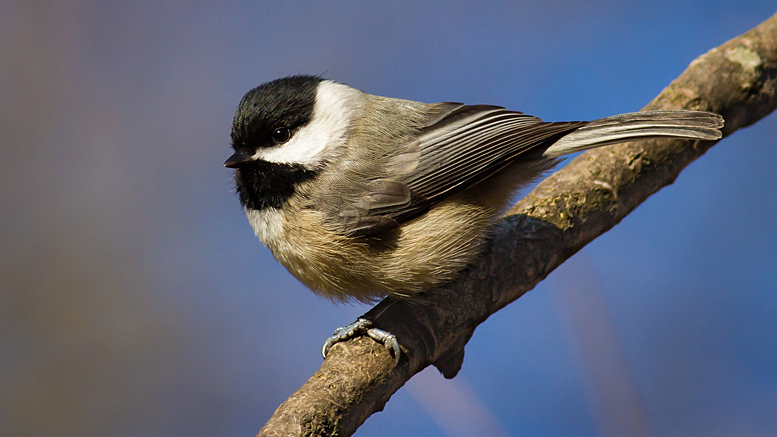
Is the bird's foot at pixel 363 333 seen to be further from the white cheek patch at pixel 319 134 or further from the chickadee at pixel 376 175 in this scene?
the white cheek patch at pixel 319 134

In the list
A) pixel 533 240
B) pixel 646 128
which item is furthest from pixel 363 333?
pixel 646 128

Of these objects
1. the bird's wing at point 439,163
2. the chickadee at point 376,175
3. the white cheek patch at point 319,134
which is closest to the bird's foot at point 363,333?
the chickadee at point 376,175

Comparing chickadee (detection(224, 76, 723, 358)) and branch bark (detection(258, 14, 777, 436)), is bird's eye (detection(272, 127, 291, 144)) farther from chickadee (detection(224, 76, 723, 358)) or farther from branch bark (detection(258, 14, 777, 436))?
branch bark (detection(258, 14, 777, 436))

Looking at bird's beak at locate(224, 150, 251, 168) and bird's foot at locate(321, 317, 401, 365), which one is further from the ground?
bird's beak at locate(224, 150, 251, 168)

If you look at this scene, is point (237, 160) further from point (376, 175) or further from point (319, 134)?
point (376, 175)

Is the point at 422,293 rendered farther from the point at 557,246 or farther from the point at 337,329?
the point at 557,246

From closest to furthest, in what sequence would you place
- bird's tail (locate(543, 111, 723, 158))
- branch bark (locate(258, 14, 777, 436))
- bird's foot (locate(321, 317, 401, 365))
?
branch bark (locate(258, 14, 777, 436))
bird's foot (locate(321, 317, 401, 365))
bird's tail (locate(543, 111, 723, 158))

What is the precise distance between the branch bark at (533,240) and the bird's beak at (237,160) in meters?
0.76

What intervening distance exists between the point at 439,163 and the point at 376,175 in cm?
26

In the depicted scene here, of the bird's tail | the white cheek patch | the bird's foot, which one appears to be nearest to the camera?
the bird's foot

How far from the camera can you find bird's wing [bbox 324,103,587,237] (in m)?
2.24

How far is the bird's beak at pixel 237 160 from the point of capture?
2230 mm

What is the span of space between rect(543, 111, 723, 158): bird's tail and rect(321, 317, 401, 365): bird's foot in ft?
3.36

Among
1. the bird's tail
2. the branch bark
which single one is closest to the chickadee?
the bird's tail
